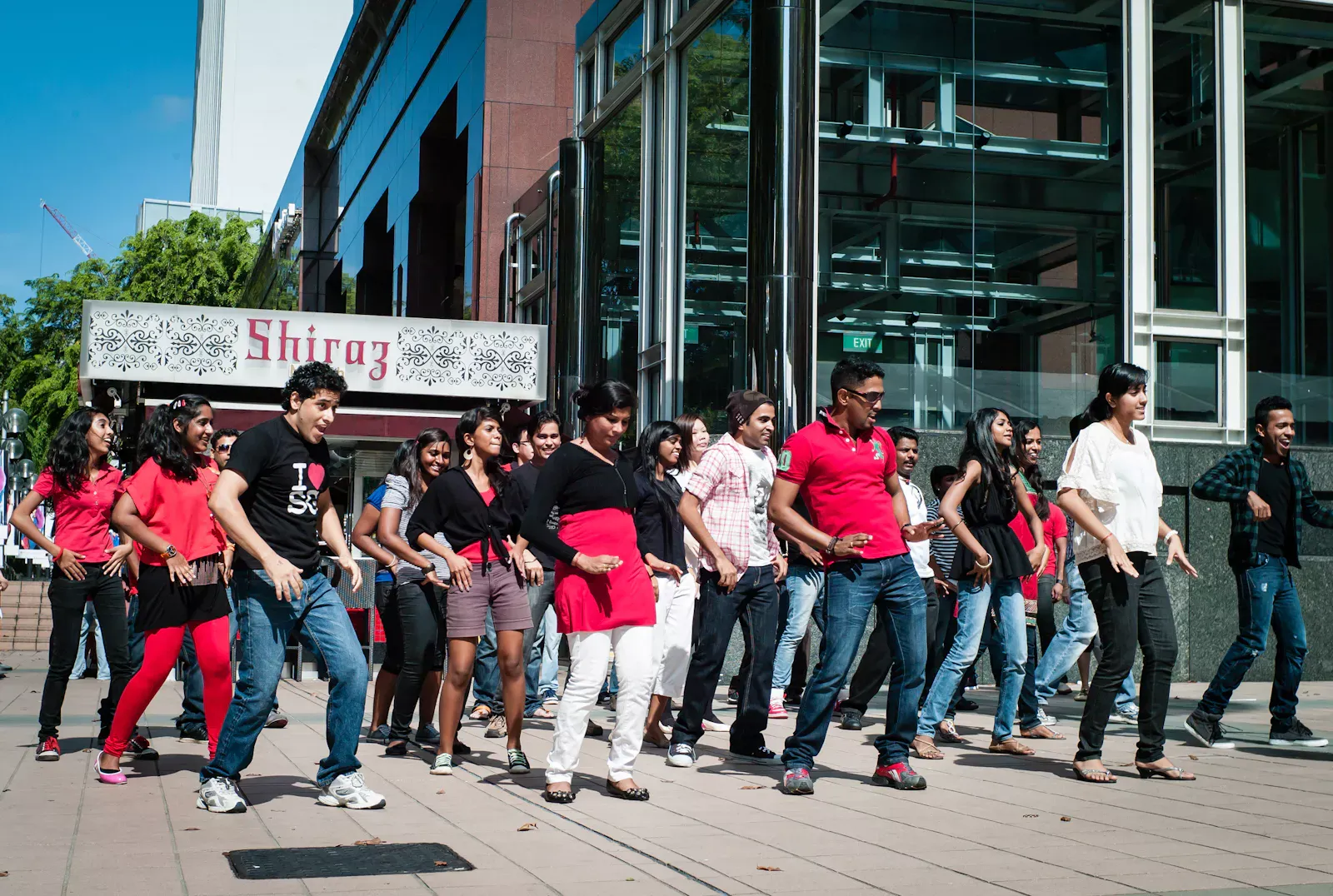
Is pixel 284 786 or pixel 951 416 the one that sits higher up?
pixel 951 416

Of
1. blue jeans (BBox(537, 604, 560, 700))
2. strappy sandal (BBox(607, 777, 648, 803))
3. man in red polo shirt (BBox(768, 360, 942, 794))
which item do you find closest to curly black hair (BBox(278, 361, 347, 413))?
man in red polo shirt (BBox(768, 360, 942, 794))

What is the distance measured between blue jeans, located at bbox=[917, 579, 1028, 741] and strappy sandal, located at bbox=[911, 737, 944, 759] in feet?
0.23

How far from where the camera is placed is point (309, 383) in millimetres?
6387

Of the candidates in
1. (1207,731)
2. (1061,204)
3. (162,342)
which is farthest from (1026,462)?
(162,342)

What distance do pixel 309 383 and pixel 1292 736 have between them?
6.25 metres

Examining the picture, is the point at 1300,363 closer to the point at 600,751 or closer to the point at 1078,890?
the point at 600,751

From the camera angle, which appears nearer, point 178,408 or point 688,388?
point 178,408

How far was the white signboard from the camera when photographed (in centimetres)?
1891

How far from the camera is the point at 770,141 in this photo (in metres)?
14.0

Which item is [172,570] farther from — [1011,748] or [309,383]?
[1011,748]

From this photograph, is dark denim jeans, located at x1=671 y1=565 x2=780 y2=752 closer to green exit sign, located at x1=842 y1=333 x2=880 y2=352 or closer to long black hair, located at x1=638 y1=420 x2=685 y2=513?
long black hair, located at x1=638 y1=420 x2=685 y2=513

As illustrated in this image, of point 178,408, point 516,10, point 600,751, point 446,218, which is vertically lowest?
point 600,751

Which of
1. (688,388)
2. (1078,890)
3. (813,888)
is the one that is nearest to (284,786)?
(813,888)

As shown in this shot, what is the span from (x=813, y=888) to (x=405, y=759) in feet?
12.7
